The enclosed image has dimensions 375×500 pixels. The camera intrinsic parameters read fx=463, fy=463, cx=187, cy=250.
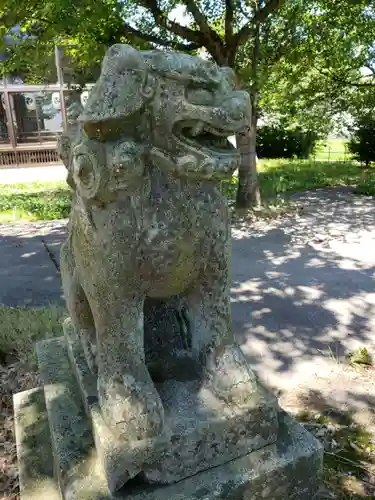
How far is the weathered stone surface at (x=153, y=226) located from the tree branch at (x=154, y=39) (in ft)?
18.7

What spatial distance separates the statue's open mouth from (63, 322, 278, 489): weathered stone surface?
0.80m

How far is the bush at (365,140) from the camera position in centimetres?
1290

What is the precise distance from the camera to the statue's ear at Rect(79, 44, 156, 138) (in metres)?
1.15

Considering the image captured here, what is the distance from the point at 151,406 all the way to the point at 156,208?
0.59 m

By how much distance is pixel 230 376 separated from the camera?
58.8 inches

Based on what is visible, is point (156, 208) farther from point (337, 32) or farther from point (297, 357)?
point (337, 32)

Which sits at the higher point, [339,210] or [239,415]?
[239,415]

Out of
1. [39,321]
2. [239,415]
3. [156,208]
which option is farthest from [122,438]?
[39,321]

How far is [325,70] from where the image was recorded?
35.2 ft

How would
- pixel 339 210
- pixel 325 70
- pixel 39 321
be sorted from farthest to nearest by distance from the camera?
pixel 325 70, pixel 339 210, pixel 39 321

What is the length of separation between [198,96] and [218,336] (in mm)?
765

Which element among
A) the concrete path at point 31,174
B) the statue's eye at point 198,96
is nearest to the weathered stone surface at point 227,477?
the statue's eye at point 198,96

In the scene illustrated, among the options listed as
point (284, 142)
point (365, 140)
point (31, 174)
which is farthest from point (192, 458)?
point (284, 142)

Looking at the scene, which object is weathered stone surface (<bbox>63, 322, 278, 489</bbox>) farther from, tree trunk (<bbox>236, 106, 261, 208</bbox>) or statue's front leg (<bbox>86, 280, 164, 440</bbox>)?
tree trunk (<bbox>236, 106, 261, 208</bbox>)
